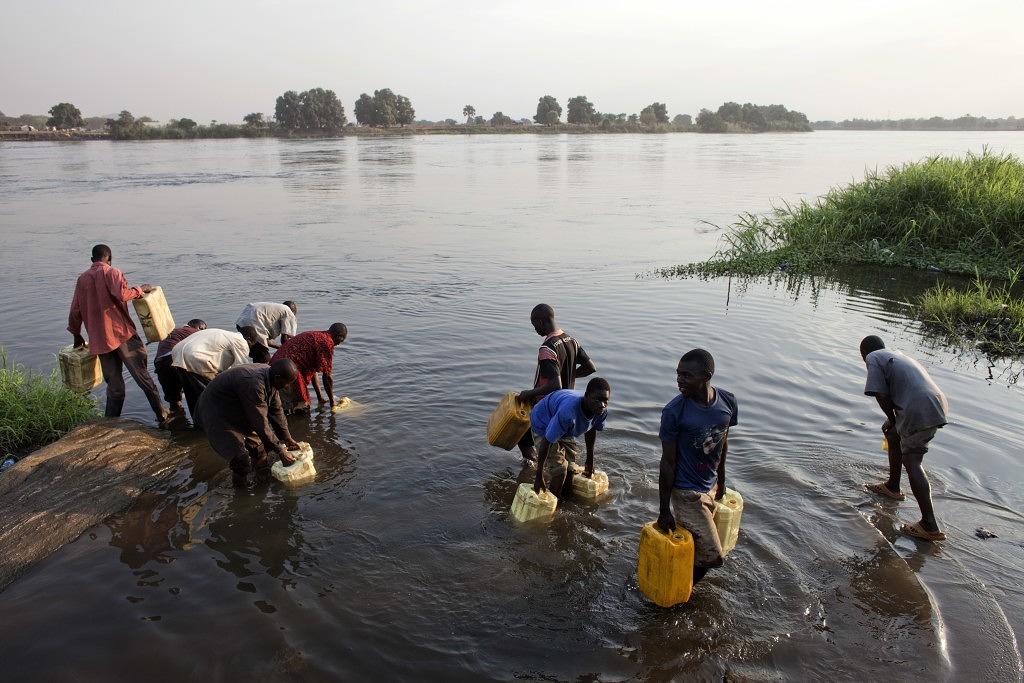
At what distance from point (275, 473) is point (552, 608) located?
9.37 ft

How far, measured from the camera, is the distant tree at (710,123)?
11194 cm

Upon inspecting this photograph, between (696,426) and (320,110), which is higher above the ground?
(320,110)

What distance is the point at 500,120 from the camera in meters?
128

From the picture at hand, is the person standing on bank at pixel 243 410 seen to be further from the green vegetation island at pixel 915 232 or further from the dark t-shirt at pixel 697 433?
the green vegetation island at pixel 915 232

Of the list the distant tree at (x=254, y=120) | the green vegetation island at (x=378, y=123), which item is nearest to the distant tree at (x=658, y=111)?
the green vegetation island at (x=378, y=123)

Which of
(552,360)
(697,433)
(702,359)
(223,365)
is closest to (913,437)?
(697,433)

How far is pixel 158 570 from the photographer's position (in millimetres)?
4727

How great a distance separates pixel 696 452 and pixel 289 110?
10331 cm

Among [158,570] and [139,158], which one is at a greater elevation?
[139,158]

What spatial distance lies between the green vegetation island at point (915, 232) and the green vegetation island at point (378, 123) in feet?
264

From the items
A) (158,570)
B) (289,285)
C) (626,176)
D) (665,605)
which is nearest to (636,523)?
(665,605)

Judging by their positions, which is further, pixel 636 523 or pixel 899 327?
pixel 899 327

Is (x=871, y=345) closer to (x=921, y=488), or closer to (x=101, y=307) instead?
(x=921, y=488)

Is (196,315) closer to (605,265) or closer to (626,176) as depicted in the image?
(605,265)
